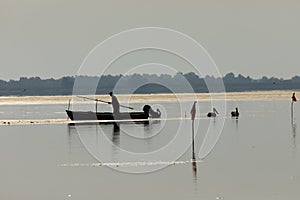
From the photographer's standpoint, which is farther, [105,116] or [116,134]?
[105,116]

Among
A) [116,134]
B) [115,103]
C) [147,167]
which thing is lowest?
[147,167]

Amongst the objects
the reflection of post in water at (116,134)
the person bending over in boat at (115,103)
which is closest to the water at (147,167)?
the reflection of post in water at (116,134)

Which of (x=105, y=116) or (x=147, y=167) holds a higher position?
(x=105, y=116)

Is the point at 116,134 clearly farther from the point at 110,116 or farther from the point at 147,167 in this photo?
the point at 147,167

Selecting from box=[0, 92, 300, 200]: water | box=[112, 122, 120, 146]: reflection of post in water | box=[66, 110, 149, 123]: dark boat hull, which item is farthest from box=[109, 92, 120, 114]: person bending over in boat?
box=[0, 92, 300, 200]: water

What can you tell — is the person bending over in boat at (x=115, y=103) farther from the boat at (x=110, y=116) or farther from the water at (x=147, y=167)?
the water at (x=147, y=167)

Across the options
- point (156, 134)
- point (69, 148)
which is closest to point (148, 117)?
point (156, 134)

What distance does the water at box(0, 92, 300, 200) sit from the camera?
88.1 ft

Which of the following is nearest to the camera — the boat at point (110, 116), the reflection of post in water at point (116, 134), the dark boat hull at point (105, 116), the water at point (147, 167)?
the water at point (147, 167)

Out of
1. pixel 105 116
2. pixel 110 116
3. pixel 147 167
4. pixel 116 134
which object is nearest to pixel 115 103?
pixel 110 116

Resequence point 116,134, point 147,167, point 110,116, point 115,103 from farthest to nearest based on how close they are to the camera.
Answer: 1. point 110,116
2. point 115,103
3. point 116,134
4. point 147,167

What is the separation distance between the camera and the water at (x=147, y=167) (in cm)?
2684

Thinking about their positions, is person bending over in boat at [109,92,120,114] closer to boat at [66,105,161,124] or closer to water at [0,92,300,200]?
boat at [66,105,161,124]

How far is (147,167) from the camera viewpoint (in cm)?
3356
